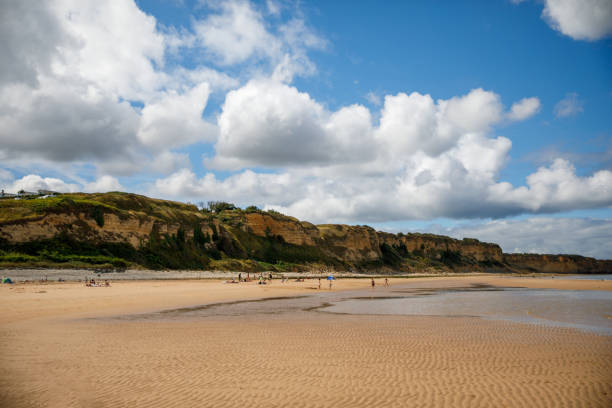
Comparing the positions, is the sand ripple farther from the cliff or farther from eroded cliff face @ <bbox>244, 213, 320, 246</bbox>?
eroded cliff face @ <bbox>244, 213, 320, 246</bbox>

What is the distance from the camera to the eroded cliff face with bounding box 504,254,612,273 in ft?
586

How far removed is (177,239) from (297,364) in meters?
58.4

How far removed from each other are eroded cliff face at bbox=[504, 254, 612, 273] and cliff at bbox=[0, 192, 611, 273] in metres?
61.7

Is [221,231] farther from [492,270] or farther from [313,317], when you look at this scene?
[492,270]

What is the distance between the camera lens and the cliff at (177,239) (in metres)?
44.2

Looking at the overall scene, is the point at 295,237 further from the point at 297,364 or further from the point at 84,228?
the point at 297,364

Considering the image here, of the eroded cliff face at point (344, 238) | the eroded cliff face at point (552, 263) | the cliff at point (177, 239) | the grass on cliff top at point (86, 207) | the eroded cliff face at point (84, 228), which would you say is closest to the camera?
the eroded cliff face at point (84, 228)

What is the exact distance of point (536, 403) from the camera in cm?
Answer: 607

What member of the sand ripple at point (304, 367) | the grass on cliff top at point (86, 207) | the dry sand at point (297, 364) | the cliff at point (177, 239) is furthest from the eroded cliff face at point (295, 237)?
the sand ripple at point (304, 367)

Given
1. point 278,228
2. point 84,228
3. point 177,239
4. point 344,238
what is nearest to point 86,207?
point 84,228

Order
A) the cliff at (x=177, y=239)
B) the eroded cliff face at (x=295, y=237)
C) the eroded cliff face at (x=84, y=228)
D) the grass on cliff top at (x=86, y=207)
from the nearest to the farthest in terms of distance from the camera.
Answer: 1. the eroded cliff face at (x=84, y=228)
2. the cliff at (x=177, y=239)
3. the grass on cliff top at (x=86, y=207)
4. the eroded cliff face at (x=295, y=237)

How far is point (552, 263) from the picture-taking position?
180 meters

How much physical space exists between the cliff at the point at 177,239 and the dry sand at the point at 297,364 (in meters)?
35.0

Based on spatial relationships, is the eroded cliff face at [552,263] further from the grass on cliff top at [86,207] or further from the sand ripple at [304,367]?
the sand ripple at [304,367]
